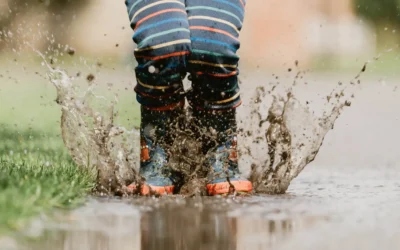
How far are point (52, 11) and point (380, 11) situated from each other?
7.83 metres

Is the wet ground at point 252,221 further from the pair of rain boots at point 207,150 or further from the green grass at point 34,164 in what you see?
the pair of rain boots at point 207,150

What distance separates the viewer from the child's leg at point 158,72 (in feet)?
14.4

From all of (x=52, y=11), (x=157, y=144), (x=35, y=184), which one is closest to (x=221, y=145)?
(x=157, y=144)

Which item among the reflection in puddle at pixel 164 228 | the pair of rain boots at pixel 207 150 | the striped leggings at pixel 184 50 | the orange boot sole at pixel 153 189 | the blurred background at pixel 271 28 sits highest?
the blurred background at pixel 271 28

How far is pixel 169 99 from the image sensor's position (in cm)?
450

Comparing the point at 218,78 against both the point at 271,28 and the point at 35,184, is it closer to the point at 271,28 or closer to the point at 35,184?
the point at 35,184

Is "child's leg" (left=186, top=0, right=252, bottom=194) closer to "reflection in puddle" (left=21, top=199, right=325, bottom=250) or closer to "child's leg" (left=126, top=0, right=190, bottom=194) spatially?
"child's leg" (left=126, top=0, right=190, bottom=194)

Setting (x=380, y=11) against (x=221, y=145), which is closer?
(x=221, y=145)

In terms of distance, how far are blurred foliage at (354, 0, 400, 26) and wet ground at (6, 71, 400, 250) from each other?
17.8m

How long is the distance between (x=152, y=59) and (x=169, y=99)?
218 millimetres

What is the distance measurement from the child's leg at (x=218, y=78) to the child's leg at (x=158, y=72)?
0.06 m

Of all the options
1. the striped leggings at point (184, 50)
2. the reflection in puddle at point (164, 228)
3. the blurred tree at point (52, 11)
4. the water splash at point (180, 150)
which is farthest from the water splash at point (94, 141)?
the blurred tree at point (52, 11)

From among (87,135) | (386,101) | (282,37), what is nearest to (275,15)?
(282,37)

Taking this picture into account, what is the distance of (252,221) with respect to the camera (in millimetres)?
3650
